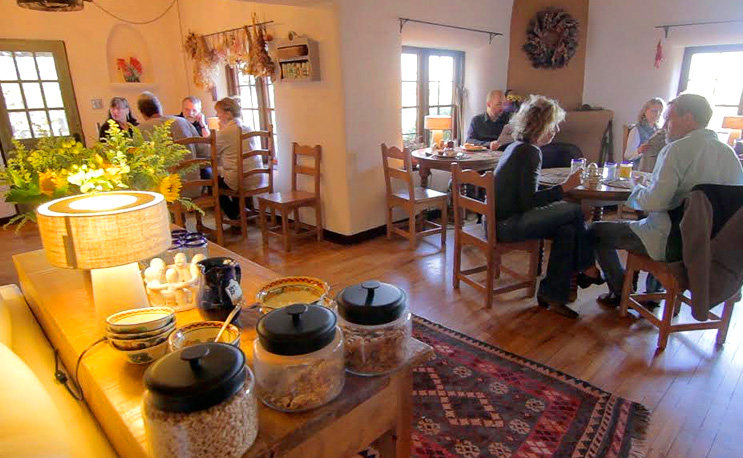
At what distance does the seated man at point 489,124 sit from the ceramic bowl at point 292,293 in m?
3.79

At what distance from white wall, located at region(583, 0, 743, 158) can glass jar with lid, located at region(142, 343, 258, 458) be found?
5162mm

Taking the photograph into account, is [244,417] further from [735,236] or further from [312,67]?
[312,67]

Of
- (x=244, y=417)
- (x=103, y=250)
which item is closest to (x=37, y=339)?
(x=103, y=250)

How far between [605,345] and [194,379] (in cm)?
225

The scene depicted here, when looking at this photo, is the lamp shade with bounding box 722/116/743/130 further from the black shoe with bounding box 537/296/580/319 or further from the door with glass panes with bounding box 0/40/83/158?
the door with glass panes with bounding box 0/40/83/158

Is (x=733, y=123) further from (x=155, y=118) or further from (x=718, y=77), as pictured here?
(x=155, y=118)

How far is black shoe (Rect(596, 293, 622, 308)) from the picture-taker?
9.07ft

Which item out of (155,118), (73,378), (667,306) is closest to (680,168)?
(667,306)

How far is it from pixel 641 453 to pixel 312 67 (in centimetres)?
325

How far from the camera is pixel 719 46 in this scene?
434 cm

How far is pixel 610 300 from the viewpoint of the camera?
278cm

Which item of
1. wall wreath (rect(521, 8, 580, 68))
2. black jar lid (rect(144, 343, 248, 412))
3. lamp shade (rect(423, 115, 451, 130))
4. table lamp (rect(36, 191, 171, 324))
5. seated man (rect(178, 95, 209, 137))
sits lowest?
black jar lid (rect(144, 343, 248, 412))

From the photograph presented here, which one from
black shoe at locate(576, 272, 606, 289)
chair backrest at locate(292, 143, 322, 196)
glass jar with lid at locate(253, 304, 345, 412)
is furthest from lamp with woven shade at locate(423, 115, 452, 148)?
glass jar with lid at locate(253, 304, 345, 412)

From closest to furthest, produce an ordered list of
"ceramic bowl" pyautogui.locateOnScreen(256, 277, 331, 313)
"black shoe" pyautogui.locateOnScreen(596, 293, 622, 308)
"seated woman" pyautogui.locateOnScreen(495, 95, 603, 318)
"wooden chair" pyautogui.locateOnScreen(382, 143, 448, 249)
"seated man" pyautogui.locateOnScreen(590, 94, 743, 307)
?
"ceramic bowl" pyautogui.locateOnScreen(256, 277, 331, 313) < "seated man" pyautogui.locateOnScreen(590, 94, 743, 307) < "seated woman" pyautogui.locateOnScreen(495, 95, 603, 318) < "black shoe" pyautogui.locateOnScreen(596, 293, 622, 308) < "wooden chair" pyautogui.locateOnScreen(382, 143, 448, 249)
